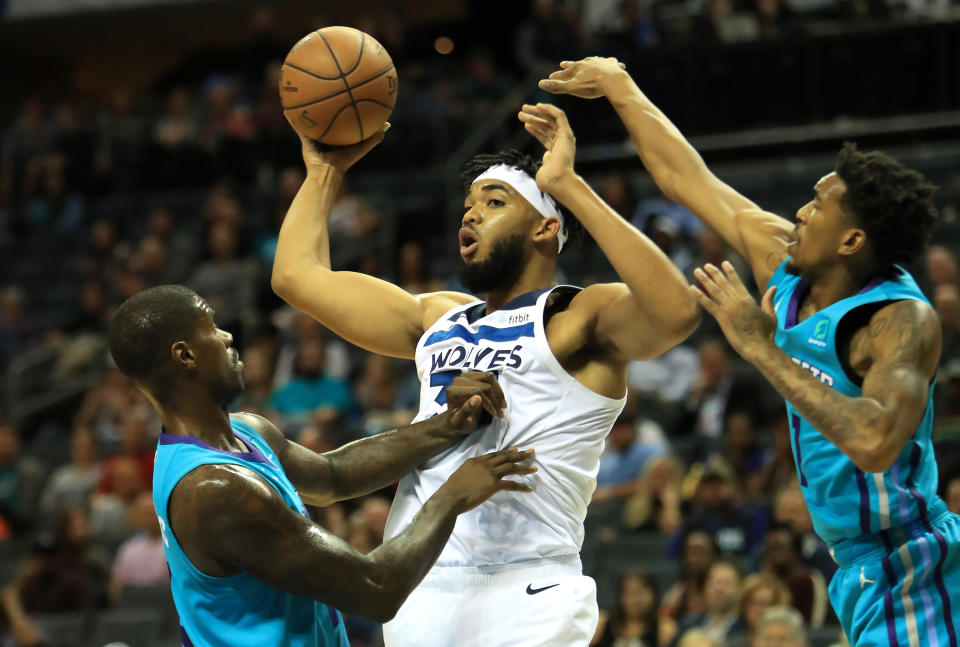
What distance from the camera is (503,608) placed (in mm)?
4234

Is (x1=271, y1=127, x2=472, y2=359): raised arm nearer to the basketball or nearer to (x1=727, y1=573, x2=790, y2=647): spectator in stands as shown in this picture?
the basketball

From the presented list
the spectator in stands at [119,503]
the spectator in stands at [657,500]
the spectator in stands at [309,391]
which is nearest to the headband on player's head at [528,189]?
the spectator in stands at [657,500]

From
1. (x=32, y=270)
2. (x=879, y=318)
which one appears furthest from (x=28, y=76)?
(x=879, y=318)

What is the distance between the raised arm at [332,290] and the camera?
4.96m

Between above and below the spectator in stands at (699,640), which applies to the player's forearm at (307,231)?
above

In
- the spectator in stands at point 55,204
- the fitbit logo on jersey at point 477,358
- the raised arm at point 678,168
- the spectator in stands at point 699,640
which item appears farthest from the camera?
the spectator in stands at point 55,204

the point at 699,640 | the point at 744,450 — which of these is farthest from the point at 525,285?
the point at 744,450

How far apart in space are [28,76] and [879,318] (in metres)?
21.8

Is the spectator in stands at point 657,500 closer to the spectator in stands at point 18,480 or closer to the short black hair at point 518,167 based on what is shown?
the short black hair at point 518,167

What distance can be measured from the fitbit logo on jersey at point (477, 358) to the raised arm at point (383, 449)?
0.30 feet

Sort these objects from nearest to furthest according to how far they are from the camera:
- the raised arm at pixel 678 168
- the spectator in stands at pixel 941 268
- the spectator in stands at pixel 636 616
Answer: the raised arm at pixel 678 168 < the spectator in stands at pixel 636 616 < the spectator in stands at pixel 941 268

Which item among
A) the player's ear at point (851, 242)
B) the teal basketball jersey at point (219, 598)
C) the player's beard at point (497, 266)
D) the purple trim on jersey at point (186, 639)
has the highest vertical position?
the player's ear at point (851, 242)

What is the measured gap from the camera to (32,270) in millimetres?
16375

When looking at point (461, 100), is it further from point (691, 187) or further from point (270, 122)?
point (691, 187)
